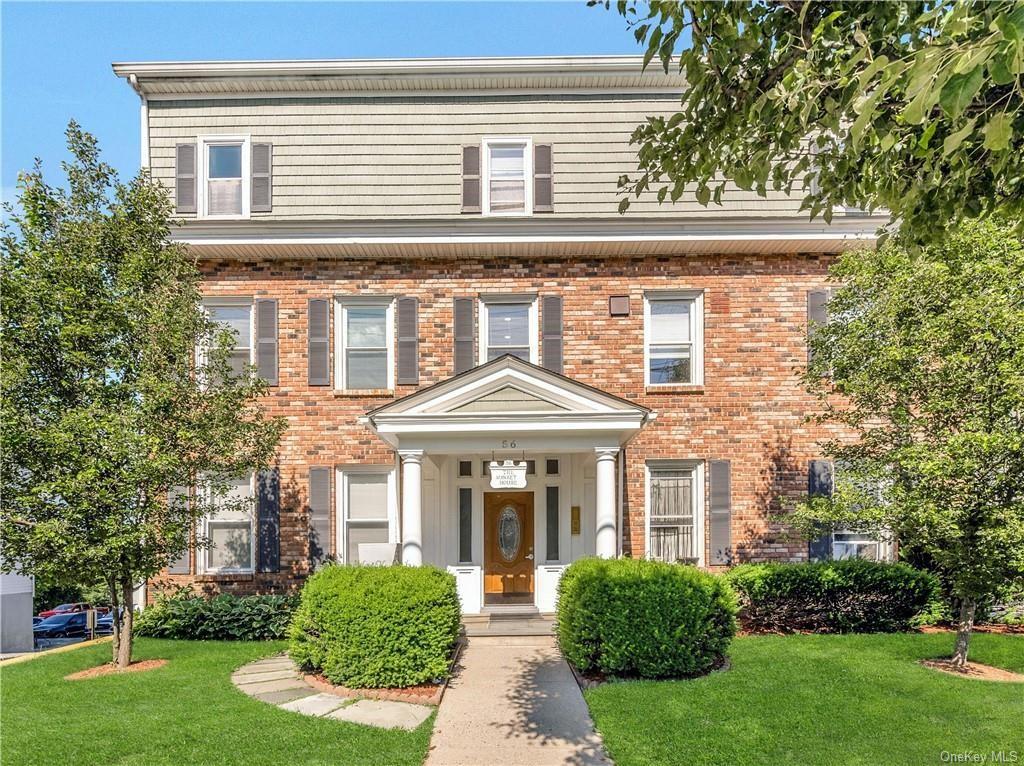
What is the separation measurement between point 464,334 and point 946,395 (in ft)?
23.2

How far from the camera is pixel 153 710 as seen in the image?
6.62 metres

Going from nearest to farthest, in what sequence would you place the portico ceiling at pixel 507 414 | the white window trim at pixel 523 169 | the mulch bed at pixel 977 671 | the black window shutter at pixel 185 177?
the mulch bed at pixel 977 671 < the portico ceiling at pixel 507 414 < the black window shutter at pixel 185 177 < the white window trim at pixel 523 169

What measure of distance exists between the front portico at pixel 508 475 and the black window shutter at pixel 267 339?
2876 mm

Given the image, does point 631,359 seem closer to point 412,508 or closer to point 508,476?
point 508,476

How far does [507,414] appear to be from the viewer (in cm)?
959

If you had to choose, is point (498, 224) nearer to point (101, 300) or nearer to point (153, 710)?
point (101, 300)

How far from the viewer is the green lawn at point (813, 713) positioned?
218 inches

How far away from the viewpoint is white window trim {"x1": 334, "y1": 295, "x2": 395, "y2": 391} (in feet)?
38.2

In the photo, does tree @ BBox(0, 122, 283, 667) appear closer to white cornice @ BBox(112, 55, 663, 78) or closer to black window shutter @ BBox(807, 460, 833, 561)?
white cornice @ BBox(112, 55, 663, 78)

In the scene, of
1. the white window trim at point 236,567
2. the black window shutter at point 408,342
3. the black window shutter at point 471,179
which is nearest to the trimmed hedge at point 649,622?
the black window shutter at point 408,342

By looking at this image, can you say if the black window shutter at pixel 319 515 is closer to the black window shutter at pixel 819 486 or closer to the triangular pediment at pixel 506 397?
the triangular pediment at pixel 506 397

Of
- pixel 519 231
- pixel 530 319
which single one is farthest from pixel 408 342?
pixel 519 231

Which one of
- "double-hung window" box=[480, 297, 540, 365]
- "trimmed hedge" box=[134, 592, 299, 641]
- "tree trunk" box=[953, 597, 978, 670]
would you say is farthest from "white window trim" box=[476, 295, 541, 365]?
"tree trunk" box=[953, 597, 978, 670]

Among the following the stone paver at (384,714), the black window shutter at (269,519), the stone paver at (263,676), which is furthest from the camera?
the black window shutter at (269,519)
